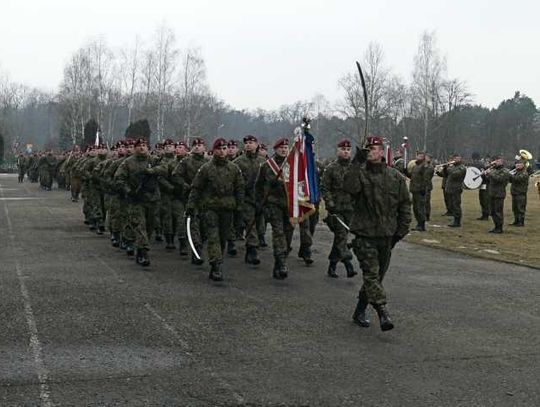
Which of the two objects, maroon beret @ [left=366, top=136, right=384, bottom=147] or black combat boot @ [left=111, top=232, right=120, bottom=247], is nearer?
maroon beret @ [left=366, top=136, right=384, bottom=147]

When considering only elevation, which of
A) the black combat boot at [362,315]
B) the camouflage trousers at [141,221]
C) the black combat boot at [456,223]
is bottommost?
the black combat boot at [362,315]

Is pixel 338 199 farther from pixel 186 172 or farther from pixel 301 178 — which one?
pixel 186 172

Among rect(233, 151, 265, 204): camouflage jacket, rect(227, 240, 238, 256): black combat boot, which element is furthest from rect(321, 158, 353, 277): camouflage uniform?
rect(227, 240, 238, 256): black combat boot

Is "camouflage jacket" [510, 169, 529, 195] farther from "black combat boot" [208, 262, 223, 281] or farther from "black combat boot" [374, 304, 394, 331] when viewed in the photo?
"black combat boot" [374, 304, 394, 331]

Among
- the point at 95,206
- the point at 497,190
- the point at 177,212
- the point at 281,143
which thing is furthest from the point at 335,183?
the point at 497,190

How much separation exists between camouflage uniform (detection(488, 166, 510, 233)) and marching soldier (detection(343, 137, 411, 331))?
36.0 ft

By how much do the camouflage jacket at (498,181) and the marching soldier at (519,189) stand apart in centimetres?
51

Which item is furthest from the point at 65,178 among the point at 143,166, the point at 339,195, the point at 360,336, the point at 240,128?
the point at 240,128

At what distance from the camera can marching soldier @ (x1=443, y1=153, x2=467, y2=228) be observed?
18844mm

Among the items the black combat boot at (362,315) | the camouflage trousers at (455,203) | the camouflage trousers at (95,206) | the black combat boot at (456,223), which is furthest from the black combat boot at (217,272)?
the camouflage trousers at (455,203)

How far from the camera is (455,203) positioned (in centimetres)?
1900

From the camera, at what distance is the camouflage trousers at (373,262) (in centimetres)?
698

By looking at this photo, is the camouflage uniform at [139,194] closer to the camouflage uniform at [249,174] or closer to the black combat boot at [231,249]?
the camouflage uniform at [249,174]

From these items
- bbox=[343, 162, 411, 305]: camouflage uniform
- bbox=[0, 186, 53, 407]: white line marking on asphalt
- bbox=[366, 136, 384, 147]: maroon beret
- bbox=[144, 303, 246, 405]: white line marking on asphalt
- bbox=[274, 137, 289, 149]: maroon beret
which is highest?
bbox=[274, 137, 289, 149]: maroon beret
